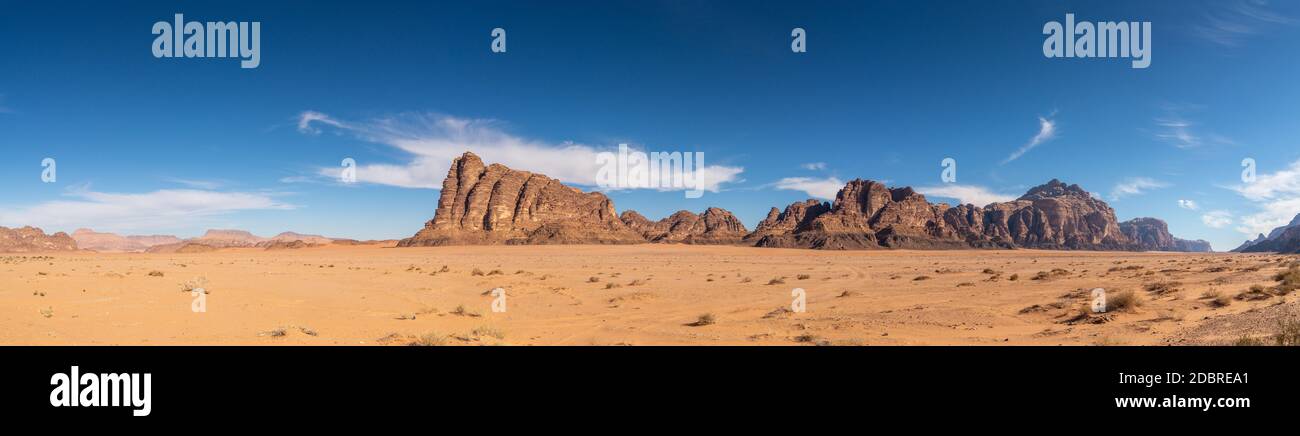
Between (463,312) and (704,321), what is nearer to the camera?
(704,321)

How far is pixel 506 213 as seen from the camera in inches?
5989

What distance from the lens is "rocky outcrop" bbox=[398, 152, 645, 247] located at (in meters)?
138

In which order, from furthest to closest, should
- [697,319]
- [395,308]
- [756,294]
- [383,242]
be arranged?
[383,242], [756,294], [395,308], [697,319]

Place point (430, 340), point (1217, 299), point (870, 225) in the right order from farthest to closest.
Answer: point (870, 225) < point (1217, 299) < point (430, 340)

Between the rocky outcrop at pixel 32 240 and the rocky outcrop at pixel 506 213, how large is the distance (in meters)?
68.5

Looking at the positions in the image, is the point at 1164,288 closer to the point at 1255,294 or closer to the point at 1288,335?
the point at 1255,294

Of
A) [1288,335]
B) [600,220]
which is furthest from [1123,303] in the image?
[600,220]

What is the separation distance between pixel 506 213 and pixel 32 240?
322 feet

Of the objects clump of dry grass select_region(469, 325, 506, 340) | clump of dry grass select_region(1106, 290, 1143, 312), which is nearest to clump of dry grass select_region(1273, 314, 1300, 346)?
clump of dry grass select_region(1106, 290, 1143, 312)

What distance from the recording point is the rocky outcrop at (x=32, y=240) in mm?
108581
